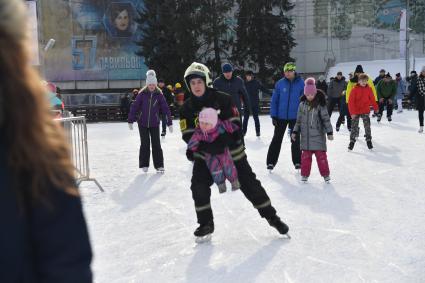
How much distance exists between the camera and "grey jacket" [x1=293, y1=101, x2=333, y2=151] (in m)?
7.11

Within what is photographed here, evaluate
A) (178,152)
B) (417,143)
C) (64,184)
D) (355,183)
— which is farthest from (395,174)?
(64,184)

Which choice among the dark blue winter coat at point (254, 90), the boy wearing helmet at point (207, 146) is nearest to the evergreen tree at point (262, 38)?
the dark blue winter coat at point (254, 90)

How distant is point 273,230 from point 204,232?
672 mm

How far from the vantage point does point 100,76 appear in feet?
126

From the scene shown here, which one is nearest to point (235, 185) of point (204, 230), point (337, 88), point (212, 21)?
point (204, 230)

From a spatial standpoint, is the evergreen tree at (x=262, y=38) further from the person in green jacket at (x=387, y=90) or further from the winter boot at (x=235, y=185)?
the winter boot at (x=235, y=185)

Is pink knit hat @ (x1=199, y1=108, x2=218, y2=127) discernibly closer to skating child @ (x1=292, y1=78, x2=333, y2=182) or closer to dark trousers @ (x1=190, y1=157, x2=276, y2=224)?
dark trousers @ (x1=190, y1=157, x2=276, y2=224)

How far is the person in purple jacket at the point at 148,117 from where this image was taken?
8.64 metres

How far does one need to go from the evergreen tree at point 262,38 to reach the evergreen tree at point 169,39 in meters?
2.85

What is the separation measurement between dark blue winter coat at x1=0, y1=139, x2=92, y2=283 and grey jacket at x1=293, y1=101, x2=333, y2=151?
5933mm

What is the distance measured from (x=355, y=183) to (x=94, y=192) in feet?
10.6

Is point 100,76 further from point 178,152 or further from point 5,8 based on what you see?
point 5,8

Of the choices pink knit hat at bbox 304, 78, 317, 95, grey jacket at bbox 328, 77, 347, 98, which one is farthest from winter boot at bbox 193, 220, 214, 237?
grey jacket at bbox 328, 77, 347, 98

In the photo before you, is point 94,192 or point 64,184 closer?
point 64,184
